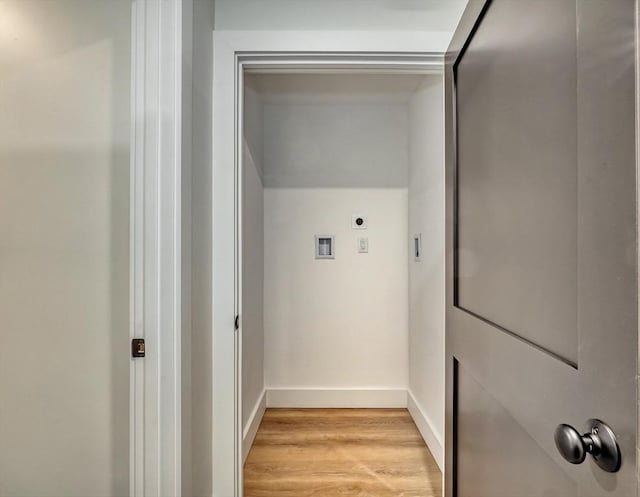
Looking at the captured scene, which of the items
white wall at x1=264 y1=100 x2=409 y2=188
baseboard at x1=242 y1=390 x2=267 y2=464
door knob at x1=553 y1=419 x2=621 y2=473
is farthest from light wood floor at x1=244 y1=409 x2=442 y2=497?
white wall at x1=264 y1=100 x2=409 y2=188

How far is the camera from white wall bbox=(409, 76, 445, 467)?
2.10 m

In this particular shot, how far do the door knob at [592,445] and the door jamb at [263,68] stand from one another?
1.18 metres

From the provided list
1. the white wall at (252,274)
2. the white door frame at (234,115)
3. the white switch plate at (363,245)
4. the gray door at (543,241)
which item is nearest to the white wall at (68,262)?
the white door frame at (234,115)

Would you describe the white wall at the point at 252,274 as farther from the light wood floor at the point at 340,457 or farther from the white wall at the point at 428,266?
the white wall at the point at 428,266

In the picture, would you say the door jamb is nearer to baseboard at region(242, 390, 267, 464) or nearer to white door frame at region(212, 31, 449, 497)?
white door frame at region(212, 31, 449, 497)

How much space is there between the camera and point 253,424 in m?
2.33

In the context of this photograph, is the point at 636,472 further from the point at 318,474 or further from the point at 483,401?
the point at 318,474

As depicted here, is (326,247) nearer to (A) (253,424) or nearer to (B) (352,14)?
(A) (253,424)

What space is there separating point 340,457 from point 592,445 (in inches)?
71.4

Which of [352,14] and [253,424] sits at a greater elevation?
[352,14]

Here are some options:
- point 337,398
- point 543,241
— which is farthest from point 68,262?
point 337,398

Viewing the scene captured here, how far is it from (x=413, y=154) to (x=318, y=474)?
215 cm

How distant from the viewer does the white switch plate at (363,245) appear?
2.86m

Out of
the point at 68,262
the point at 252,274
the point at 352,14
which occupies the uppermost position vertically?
the point at 352,14
